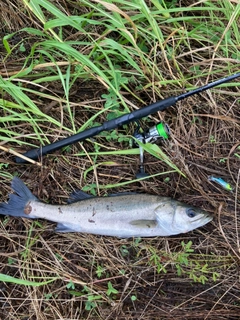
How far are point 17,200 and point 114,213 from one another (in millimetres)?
772

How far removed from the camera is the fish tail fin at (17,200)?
2.84 m

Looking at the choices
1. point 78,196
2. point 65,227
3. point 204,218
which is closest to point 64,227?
point 65,227

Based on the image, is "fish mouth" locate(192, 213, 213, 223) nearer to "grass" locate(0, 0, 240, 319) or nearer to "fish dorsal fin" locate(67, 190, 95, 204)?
"grass" locate(0, 0, 240, 319)

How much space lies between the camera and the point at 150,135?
9.18 ft

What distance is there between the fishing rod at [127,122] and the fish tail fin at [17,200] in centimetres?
20

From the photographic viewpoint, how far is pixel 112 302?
2906 millimetres

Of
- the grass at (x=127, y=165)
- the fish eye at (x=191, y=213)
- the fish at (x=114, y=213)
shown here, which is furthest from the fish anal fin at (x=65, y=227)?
the fish eye at (x=191, y=213)

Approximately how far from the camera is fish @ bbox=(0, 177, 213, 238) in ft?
8.97

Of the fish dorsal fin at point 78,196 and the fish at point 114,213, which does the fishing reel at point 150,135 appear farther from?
the fish dorsal fin at point 78,196

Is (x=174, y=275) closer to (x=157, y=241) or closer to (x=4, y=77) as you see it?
(x=157, y=241)

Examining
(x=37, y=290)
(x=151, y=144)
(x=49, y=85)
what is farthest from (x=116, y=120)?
(x=37, y=290)

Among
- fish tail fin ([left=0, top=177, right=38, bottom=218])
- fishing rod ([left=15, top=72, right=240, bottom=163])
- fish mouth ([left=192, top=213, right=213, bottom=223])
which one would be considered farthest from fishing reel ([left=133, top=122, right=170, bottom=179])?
fish tail fin ([left=0, top=177, right=38, bottom=218])

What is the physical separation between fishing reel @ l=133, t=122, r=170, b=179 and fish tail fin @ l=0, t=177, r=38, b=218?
88 cm

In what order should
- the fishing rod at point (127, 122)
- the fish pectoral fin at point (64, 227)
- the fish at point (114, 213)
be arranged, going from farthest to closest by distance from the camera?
1. the fish pectoral fin at point (64, 227)
2. the fish at point (114, 213)
3. the fishing rod at point (127, 122)
